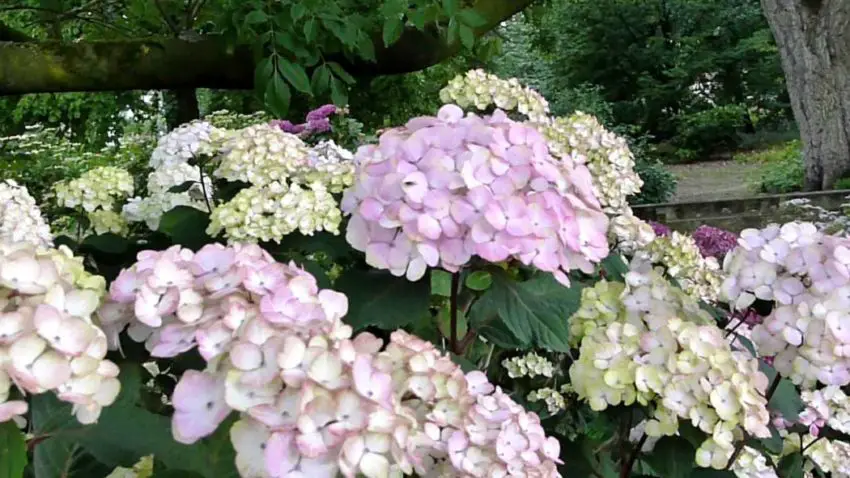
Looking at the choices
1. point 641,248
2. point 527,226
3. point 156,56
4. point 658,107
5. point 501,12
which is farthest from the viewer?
point 658,107

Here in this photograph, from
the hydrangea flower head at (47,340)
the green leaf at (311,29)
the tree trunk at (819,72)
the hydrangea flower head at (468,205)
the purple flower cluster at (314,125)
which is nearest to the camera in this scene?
the hydrangea flower head at (47,340)

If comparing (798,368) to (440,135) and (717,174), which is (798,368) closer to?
(440,135)

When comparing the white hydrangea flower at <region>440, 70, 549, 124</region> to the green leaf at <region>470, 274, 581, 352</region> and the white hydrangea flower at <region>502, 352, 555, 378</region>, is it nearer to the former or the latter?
the white hydrangea flower at <region>502, 352, 555, 378</region>

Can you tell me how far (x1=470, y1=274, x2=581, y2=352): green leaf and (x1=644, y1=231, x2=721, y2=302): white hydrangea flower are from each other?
15.7 inches

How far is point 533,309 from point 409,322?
0.43 ft

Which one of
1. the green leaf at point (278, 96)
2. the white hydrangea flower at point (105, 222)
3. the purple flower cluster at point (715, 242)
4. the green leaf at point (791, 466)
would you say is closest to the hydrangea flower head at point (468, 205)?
the green leaf at point (791, 466)

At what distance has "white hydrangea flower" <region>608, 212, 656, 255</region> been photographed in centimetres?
133

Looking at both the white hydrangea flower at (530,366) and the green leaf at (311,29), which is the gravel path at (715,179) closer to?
the green leaf at (311,29)

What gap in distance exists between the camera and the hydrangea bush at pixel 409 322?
21.0 inches

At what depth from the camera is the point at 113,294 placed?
63cm

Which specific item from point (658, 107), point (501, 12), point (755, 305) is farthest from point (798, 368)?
point (658, 107)

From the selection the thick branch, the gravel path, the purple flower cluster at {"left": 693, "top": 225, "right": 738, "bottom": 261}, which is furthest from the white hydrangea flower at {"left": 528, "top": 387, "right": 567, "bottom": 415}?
the gravel path

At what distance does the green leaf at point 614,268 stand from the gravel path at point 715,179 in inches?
340

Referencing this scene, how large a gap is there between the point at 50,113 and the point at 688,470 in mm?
10110
